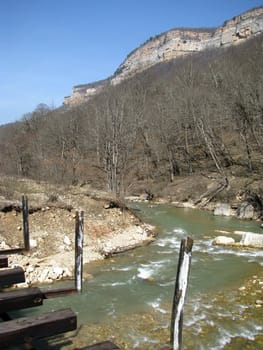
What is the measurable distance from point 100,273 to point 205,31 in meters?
150

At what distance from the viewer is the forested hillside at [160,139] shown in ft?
117

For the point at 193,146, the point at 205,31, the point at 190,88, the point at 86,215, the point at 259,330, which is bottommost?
the point at 259,330

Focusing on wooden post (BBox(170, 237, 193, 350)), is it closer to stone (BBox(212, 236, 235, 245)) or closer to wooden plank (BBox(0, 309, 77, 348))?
wooden plank (BBox(0, 309, 77, 348))

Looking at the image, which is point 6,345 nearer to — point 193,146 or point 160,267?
point 160,267

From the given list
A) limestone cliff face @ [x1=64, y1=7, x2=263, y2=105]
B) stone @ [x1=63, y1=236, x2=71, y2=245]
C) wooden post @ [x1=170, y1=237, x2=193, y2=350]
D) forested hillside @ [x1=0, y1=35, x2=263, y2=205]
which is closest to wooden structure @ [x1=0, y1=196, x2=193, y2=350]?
wooden post @ [x1=170, y1=237, x2=193, y2=350]

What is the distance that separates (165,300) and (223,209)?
727 inches

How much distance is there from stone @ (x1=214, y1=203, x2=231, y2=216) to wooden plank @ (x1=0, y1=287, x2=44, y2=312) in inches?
942

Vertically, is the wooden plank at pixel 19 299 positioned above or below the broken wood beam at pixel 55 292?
above

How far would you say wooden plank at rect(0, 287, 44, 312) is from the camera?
499 centimetres

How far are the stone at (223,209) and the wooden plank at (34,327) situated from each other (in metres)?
24.2

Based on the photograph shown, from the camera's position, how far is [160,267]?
1389cm

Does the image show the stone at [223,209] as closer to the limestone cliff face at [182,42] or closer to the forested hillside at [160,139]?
the forested hillside at [160,139]

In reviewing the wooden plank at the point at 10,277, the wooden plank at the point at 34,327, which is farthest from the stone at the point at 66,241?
the wooden plank at the point at 34,327

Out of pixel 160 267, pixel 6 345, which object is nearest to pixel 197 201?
pixel 160 267
